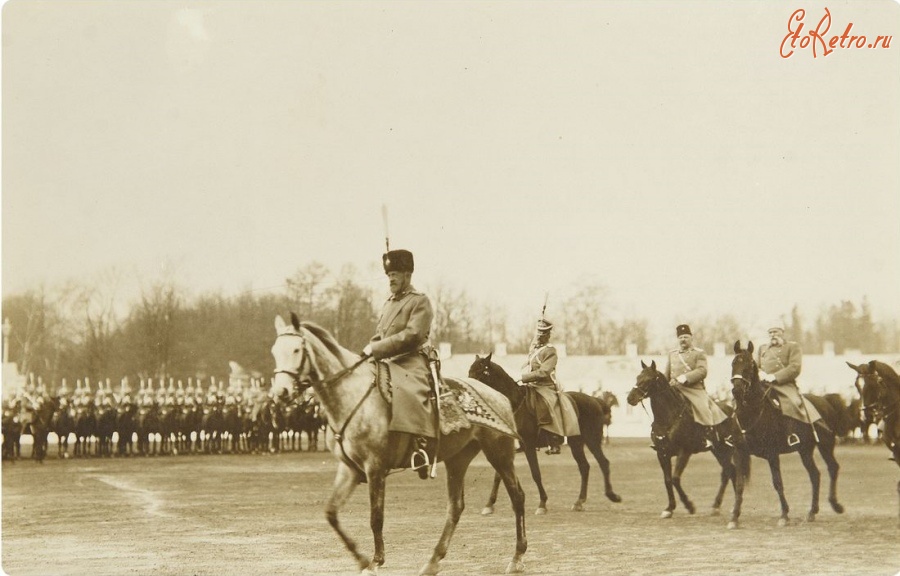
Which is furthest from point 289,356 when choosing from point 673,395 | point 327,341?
point 673,395

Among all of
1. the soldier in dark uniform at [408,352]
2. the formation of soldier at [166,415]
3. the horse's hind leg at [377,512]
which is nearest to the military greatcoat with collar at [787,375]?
the soldier in dark uniform at [408,352]

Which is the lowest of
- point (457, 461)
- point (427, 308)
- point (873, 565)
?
point (873, 565)

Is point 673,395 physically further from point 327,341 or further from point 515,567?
point 327,341

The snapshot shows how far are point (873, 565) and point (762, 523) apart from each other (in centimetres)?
252

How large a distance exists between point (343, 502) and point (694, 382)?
20.9 ft

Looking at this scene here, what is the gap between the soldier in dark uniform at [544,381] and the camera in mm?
12805

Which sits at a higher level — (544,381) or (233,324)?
(233,324)

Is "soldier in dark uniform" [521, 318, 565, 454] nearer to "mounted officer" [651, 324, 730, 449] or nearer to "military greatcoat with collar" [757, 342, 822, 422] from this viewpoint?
"mounted officer" [651, 324, 730, 449]

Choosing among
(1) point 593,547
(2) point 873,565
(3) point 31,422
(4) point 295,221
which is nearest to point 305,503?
(4) point 295,221

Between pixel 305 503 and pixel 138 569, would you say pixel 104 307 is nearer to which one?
pixel 305 503

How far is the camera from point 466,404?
928 cm

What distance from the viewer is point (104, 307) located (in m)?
18.0

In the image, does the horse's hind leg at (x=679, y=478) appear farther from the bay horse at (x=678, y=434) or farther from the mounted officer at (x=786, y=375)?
the mounted officer at (x=786, y=375)

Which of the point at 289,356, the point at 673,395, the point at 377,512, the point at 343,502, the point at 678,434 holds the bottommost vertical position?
the point at 377,512
